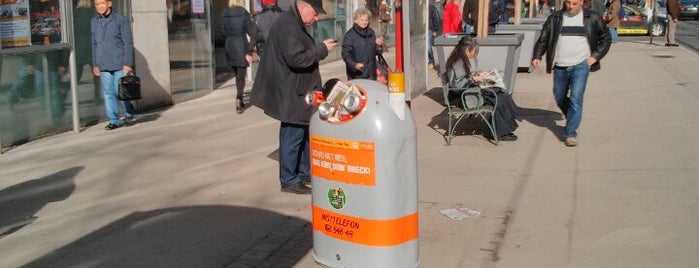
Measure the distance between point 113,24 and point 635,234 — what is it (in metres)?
6.67

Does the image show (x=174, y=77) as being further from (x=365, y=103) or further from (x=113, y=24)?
(x=365, y=103)

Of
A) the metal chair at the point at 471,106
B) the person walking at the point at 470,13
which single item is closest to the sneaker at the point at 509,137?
the metal chair at the point at 471,106

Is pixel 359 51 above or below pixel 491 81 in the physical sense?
above

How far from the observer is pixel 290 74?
6.51 m

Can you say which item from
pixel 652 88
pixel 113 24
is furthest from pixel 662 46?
pixel 113 24

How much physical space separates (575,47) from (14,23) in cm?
602

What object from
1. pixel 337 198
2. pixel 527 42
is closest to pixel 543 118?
pixel 527 42

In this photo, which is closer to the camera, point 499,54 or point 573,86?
point 573,86

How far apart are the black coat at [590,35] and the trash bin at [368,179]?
4841 mm

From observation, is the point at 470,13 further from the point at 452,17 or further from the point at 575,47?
the point at 575,47

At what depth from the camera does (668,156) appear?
26.2ft

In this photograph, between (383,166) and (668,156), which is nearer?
(383,166)

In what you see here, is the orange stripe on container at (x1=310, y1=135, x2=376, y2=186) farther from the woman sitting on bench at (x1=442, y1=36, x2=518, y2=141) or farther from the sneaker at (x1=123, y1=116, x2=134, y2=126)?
the sneaker at (x1=123, y1=116, x2=134, y2=126)

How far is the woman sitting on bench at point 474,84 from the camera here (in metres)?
8.84
